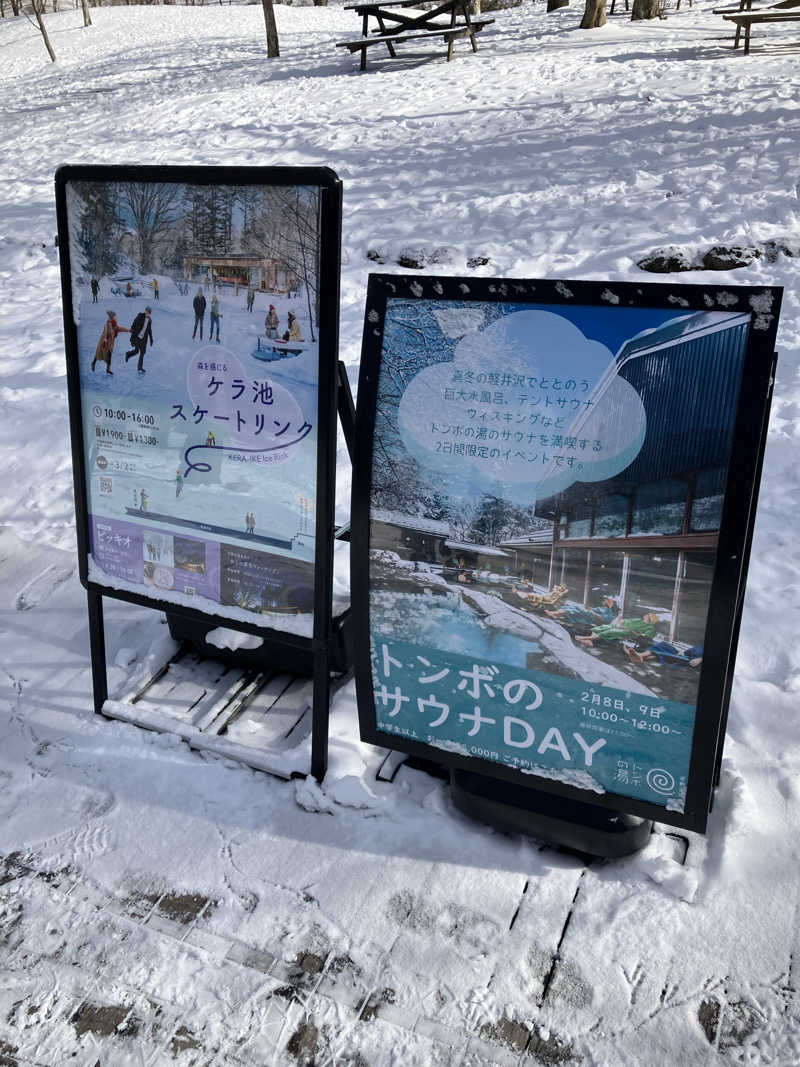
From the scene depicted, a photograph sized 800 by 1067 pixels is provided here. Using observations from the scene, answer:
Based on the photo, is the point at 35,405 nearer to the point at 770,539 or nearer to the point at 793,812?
the point at 770,539

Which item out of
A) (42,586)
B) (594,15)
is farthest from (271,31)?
(42,586)

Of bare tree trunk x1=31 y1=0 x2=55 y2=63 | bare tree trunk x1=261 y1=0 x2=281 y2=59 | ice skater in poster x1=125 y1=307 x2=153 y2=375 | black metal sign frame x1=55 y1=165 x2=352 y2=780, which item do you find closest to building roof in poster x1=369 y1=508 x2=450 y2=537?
black metal sign frame x1=55 y1=165 x2=352 y2=780

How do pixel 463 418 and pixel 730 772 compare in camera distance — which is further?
pixel 730 772

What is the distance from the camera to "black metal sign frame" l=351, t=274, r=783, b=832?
1.82m

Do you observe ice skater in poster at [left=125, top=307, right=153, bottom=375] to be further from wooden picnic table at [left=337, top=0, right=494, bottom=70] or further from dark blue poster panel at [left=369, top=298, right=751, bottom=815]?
wooden picnic table at [left=337, top=0, right=494, bottom=70]

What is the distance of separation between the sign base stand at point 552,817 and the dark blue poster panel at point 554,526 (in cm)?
12

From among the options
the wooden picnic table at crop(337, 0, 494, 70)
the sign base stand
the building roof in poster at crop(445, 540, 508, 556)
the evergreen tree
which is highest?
the wooden picnic table at crop(337, 0, 494, 70)

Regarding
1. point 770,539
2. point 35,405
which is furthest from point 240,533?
point 35,405

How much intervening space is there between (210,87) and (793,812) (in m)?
14.3

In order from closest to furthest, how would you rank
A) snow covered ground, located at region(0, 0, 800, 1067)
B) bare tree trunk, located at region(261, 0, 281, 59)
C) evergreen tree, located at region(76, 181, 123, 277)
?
snow covered ground, located at region(0, 0, 800, 1067)
evergreen tree, located at region(76, 181, 123, 277)
bare tree trunk, located at region(261, 0, 281, 59)

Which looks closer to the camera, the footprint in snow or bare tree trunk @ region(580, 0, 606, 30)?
the footprint in snow

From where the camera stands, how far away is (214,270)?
2346 millimetres

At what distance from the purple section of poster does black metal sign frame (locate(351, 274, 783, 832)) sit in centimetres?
52

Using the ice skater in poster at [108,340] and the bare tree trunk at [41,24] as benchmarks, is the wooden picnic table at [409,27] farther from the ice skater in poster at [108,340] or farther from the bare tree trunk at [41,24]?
the ice skater in poster at [108,340]
